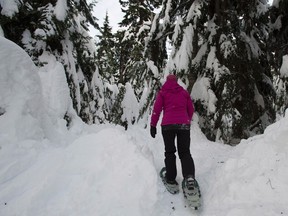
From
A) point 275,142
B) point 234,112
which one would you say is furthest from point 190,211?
point 234,112

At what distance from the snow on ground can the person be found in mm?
265

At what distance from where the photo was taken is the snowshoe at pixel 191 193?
4.33 metres

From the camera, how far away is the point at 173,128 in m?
5.11

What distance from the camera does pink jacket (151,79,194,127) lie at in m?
5.14

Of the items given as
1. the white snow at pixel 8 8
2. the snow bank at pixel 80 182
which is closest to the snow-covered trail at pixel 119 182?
the snow bank at pixel 80 182

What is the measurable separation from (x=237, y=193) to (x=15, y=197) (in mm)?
3142

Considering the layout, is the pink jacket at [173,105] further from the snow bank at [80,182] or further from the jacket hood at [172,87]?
the snow bank at [80,182]

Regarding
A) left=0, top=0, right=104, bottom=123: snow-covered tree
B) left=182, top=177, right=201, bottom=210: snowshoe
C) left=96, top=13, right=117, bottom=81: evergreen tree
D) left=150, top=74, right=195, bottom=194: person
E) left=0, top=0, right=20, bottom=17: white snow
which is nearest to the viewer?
left=182, top=177, right=201, bottom=210: snowshoe

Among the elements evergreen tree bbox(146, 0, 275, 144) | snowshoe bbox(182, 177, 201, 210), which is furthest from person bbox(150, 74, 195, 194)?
evergreen tree bbox(146, 0, 275, 144)

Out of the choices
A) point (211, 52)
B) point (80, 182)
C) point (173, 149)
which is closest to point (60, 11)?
point (211, 52)

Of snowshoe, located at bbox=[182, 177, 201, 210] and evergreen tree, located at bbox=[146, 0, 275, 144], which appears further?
evergreen tree, located at bbox=[146, 0, 275, 144]

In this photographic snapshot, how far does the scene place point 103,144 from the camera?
5.73m

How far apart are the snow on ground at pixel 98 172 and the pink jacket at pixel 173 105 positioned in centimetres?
88

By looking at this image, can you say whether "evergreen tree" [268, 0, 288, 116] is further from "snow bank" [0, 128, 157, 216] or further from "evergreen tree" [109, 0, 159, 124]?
"snow bank" [0, 128, 157, 216]
